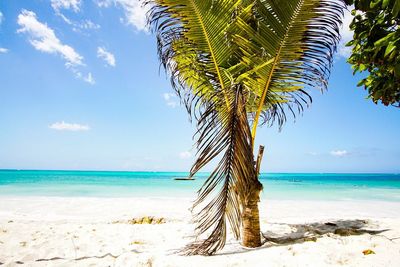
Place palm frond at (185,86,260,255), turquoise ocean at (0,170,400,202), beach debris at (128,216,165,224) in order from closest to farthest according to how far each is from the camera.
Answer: palm frond at (185,86,260,255) → beach debris at (128,216,165,224) → turquoise ocean at (0,170,400,202)

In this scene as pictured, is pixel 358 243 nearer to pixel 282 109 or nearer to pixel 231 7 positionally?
pixel 282 109

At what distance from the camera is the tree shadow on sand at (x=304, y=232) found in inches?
132

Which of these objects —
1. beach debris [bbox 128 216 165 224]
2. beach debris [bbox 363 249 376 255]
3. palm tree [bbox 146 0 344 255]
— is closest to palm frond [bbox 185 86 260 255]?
palm tree [bbox 146 0 344 255]

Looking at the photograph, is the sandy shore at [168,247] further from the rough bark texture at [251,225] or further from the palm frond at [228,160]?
the palm frond at [228,160]

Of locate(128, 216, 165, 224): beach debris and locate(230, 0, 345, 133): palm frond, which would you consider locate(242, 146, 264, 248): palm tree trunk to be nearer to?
locate(230, 0, 345, 133): palm frond

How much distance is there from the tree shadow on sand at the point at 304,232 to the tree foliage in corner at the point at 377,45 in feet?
5.92

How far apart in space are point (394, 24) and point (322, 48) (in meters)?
0.67

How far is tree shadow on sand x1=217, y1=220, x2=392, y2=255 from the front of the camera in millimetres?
3346

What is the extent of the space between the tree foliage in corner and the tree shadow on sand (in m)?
1.80

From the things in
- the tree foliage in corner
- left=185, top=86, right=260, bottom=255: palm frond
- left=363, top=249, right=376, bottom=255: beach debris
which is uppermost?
the tree foliage in corner

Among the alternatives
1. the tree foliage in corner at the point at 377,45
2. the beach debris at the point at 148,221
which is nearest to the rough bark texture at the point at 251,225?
the tree foliage in corner at the point at 377,45

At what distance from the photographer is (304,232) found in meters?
4.01

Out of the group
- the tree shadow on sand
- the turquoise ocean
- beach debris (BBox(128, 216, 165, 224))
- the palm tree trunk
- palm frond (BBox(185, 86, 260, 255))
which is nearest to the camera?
palm frond (BBox(185, 86, 260, 255))

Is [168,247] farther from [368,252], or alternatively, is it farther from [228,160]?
[368,252]
